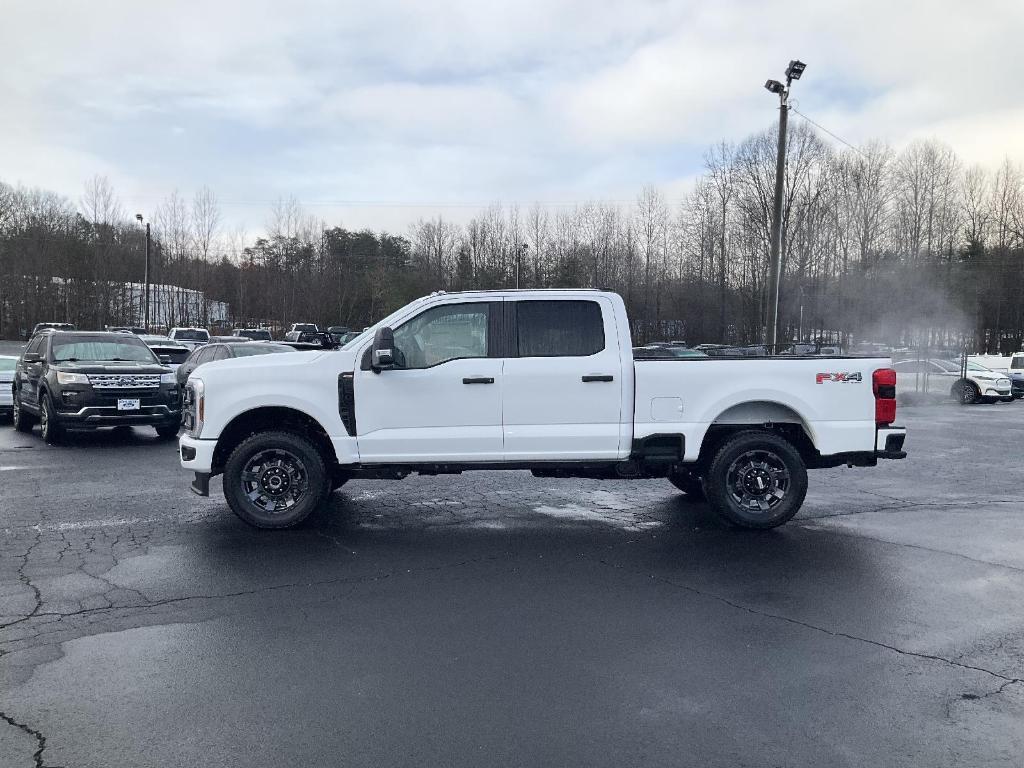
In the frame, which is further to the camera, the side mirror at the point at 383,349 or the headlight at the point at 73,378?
the headlight at the point at 73,378

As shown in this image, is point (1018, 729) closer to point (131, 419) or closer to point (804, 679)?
point (804, 679)

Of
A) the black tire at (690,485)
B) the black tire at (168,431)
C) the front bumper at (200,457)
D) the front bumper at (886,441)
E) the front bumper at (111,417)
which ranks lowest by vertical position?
the black tire at (168,431)

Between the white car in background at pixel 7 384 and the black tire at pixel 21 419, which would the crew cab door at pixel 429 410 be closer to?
the black tire at pixel 21 419

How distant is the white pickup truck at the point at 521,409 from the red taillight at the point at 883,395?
0.01 meters

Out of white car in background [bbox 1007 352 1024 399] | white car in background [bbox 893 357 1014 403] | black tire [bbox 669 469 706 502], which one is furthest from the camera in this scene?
white car in background [bbox 1007 352 1024 399]

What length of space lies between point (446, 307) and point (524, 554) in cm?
235

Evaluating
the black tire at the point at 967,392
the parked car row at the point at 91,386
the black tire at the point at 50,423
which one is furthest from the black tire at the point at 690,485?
the black tire at the point at 967,392

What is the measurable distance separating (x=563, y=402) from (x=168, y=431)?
409 inches

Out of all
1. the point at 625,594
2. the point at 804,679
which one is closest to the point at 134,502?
the point at 625,594

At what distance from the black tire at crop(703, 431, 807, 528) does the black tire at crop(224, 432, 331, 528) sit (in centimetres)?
367

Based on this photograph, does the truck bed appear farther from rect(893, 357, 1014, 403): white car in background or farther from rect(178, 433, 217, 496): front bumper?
rect(893, 357, 1014, 403): white car in background

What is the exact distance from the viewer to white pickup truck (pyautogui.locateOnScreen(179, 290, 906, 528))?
7.25 metres

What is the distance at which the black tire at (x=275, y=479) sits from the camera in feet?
23.9

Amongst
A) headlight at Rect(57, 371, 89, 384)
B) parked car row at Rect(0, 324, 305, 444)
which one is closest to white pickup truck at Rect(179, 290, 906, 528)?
parked car row at Rect(0, 324, 305, 444)
